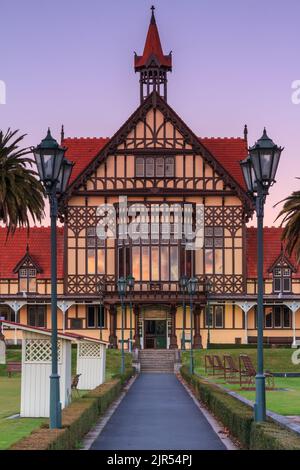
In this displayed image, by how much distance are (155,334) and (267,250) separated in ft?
38.3

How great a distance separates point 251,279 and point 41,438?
197 ft

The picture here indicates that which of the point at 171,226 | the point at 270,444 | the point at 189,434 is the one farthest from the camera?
the point at 171,226

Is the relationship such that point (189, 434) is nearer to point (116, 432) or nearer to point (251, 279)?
point (116, 432)

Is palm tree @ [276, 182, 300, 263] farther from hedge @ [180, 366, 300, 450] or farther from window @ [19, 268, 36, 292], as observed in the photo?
window @ [19, 268, 36, 292]

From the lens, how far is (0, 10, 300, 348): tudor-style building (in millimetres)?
73312

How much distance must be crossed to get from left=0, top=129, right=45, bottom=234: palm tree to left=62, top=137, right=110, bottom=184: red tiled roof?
27781mm

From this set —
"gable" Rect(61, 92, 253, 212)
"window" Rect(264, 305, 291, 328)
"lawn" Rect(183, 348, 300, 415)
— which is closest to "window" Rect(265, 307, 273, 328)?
"window" Rect(264, 305, 291, 328)

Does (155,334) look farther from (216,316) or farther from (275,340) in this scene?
(275,340)

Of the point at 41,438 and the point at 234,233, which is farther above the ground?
the point at 234,233

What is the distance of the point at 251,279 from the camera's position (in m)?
75.4

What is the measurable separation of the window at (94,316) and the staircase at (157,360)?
22.8 feet

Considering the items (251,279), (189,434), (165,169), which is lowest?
(189,434)
